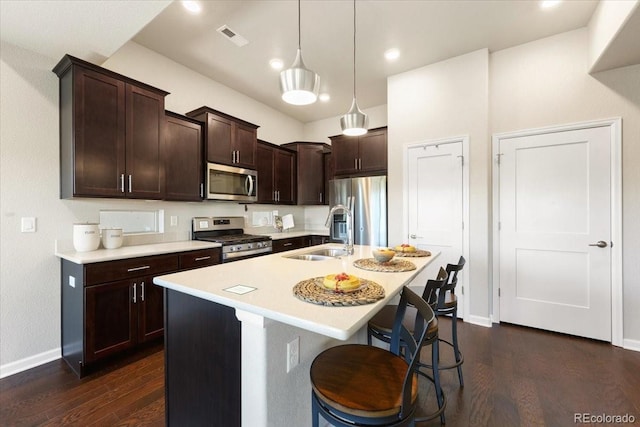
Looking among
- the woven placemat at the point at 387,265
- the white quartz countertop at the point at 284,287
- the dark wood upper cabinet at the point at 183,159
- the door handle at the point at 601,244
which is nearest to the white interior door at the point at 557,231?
the door handle at the point at 601,244

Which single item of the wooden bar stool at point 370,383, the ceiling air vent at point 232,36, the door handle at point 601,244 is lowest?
the wooden bar stool at point 370,383

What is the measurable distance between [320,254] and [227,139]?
2.02 meters

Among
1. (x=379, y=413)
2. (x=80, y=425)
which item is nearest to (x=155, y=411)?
(x=80, y=425)

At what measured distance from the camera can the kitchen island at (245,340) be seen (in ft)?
3.29

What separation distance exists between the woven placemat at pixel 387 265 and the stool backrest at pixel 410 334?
1.17ft

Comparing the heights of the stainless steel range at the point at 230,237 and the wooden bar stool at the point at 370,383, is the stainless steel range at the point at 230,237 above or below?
above

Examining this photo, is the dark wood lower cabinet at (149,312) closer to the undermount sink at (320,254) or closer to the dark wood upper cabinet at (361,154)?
the undermount sink at (320,254)

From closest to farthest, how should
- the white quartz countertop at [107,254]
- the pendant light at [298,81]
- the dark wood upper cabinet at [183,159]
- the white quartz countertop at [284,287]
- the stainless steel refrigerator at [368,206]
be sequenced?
1. the white quartz countertop at [284,287]
2. the pendant light at [298,81]
3. the white quartz countertop at [107,254]
4. the dark wood upper cabinet at [183,159]
5. the stainless steel refrigerator at [368,206]

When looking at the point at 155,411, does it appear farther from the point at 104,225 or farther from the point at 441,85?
the point at 441,85

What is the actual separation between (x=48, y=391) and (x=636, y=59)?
533cm

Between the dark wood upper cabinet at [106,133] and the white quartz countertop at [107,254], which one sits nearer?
the white quartz countertop at [107,254]

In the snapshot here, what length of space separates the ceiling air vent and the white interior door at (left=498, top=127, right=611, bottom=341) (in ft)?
9.90

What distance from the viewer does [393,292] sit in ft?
3.96

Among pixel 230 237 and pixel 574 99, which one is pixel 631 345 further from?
pixel 230 237
